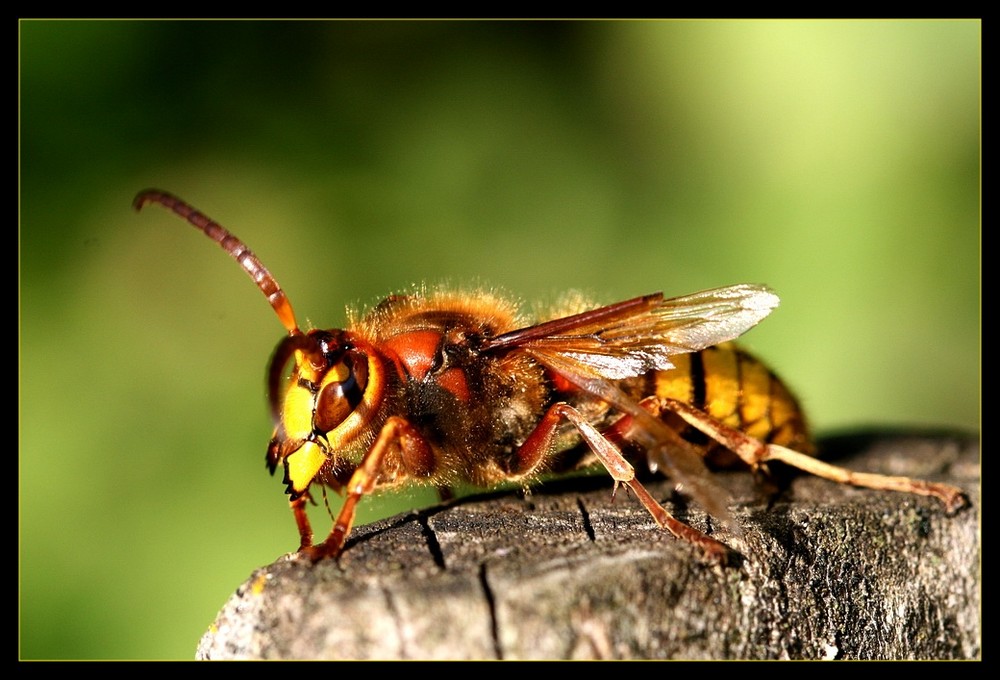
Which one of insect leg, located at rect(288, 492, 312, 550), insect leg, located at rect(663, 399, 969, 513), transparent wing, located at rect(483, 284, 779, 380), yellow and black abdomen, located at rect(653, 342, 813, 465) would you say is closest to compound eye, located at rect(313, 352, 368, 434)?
insect leg, located at rect(288, 492, 312, 550)

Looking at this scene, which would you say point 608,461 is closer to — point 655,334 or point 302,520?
point 655,334

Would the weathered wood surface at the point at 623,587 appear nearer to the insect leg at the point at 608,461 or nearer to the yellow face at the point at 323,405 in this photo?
the insect leg at the point at 608,461

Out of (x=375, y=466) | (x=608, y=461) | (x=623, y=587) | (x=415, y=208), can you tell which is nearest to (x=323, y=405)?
(x=375, y=466)

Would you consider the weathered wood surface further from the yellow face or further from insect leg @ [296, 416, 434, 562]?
the yellow face

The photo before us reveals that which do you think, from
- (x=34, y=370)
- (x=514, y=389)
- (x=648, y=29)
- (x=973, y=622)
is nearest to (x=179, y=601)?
(x=34, y=370)

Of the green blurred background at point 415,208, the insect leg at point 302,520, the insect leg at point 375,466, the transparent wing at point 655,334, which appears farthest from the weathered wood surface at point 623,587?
the green blurred background at point 415,208

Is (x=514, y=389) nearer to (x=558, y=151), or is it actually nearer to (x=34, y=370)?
(x=34, y=370)
